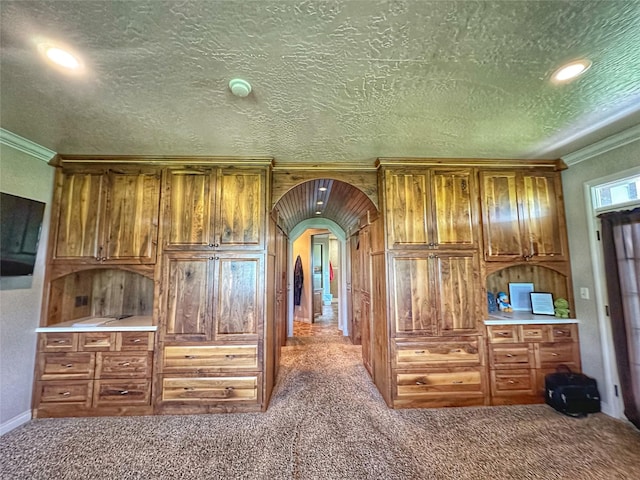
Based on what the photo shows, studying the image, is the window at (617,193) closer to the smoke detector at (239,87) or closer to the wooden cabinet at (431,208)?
the wooden cabinet at (431,208)

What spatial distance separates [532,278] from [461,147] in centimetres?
212

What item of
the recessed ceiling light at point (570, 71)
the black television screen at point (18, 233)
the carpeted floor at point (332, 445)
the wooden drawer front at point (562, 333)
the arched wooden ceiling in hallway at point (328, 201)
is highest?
the recessed ceiling light at point (570, 71)

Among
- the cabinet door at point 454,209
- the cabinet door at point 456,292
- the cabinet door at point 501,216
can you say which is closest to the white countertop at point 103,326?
the cabinet door at point 456,292

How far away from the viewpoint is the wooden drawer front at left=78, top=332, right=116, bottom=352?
8.80 feet

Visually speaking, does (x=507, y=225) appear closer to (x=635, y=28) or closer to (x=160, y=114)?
(x=635, y=28)

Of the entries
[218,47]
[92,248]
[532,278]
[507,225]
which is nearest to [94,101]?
[218,47]

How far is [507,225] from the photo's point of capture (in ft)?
10.2

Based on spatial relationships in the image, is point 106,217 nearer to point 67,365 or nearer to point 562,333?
point 67,365

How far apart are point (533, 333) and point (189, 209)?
4.09m

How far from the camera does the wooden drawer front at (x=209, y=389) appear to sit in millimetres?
2713

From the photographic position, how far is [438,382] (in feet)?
9.30

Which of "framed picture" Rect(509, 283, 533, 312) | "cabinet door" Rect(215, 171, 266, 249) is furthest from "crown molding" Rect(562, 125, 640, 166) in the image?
"cabinet door" Rect(215, 171, 266, 249)

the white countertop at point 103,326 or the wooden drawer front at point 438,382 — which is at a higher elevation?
the white countertop at point 103,326

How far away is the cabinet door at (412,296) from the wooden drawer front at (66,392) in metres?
3.28
